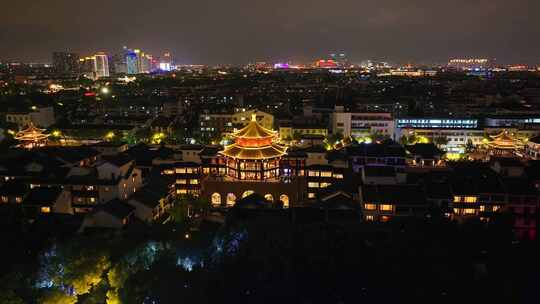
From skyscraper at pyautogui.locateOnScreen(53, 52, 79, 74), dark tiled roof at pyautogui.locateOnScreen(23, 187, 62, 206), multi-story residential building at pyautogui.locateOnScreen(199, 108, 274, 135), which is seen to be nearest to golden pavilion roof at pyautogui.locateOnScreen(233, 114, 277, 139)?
dark tiled roof at pyautogui.locateOnScreen(23, 187, 62, 206)

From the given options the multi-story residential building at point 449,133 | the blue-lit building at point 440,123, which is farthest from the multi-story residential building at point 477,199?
the blue-lit building at point 440,123

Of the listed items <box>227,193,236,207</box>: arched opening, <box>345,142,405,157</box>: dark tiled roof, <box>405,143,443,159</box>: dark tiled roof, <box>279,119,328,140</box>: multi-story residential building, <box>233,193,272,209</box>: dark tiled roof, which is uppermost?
<box>279,119,328,140</box>: multi-story residential building

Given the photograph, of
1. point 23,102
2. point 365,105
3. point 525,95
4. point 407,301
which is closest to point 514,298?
point 407,301

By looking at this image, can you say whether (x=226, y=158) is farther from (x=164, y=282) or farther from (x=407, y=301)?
(x=407, y=301)

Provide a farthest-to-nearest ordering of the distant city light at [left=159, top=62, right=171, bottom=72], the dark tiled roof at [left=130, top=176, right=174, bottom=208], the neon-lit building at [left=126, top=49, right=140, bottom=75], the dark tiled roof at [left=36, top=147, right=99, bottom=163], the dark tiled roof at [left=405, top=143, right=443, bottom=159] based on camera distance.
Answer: the distant city light at [left=159, top=62, right=171, bottom=72]
the neon-lit building at [left=126, top=49, right=140, bottom=75]
the dark tiled roof at [left=405, top=143, right=443, bottom=159]
the dark tiled roof at [left=36, top=147, right=99, bottom=163]
the dark tiled roof at [left=130, top=176, right=174, bottom=208]

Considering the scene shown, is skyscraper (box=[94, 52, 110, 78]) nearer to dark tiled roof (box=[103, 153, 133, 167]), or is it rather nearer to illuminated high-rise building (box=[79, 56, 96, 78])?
illuminated high-rise building (box=[79, 56, 96, 78])

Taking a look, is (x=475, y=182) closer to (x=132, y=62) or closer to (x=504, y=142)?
(x=504, y=142)

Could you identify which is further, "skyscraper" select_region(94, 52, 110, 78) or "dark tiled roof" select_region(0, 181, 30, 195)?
"skyscraper" select_region(94, 52, 110, 78)

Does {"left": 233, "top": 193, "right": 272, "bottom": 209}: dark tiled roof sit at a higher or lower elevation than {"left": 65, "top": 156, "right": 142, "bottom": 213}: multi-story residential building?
lower
